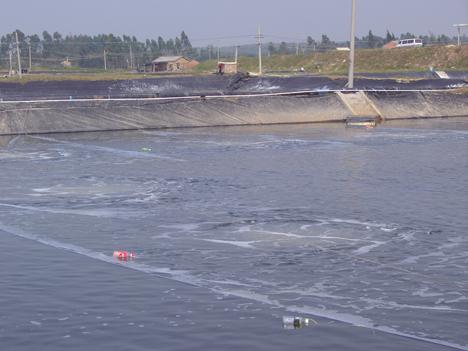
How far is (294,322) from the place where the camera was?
902cm

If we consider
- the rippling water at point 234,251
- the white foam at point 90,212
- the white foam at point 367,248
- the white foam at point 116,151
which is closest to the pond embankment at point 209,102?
the white foam at point 116,151

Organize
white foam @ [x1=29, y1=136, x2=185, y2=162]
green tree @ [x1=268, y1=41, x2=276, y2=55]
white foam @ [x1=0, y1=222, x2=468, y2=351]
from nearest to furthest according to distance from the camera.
Result: white foam @ [x1=0, y1=222, x2=468, y2=351]
white foam @ [x1=29, y1=136, x2=185, y2=162]
green tree @ [x1=268, y1=41, x2=276, y2=55]

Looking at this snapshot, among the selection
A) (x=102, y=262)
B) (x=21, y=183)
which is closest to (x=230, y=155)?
(x=21, y=183)

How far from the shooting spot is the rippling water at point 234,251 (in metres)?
8.95

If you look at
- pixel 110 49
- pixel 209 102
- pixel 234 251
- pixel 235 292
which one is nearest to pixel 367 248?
pixel 234 251

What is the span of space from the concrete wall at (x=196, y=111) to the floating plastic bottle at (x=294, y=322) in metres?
25.0

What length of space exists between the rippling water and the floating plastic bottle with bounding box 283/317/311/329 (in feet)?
0.35

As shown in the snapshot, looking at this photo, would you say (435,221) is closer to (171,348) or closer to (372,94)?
(171,348)

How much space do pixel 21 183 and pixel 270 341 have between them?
41.1 feet

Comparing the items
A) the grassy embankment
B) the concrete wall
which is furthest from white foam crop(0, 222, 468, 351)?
the grassy embankment

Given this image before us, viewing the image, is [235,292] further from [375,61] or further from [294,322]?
[375,61]

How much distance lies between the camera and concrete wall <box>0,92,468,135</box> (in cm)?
3284

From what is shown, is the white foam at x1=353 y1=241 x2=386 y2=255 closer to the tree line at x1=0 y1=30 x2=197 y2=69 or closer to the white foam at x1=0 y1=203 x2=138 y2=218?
the white foam at x1=0 y1=203 x2=138 y2=218

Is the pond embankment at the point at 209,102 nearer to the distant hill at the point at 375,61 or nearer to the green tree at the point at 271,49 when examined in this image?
the distant hill at the point at 375,61
